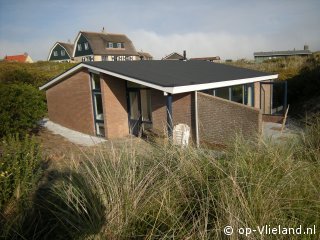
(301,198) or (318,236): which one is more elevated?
(301,198)

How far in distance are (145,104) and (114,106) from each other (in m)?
1.50

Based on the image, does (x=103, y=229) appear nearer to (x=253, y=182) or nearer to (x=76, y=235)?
(x=76, y=235)

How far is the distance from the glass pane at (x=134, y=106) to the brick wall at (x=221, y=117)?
3.52m

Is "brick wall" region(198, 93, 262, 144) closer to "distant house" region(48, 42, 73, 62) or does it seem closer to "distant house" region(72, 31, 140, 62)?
"distant house" region(72, 31, 140, 62)

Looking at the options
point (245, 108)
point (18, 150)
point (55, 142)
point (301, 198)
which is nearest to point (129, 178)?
point (301, 198)

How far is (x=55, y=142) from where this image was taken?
12.3m

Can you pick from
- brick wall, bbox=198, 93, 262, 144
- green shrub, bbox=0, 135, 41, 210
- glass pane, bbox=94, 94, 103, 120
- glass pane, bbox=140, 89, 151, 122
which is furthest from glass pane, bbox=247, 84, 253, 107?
green shrub, bbox=0, 135, 41, 210

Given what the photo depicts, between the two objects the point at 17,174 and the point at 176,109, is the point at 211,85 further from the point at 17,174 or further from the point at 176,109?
the point at 17,174

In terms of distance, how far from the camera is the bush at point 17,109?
1057 centimetres

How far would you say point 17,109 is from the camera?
11.0 m

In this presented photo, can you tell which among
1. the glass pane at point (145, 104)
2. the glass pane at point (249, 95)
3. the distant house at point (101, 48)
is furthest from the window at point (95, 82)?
the distant house at point (101, 48)

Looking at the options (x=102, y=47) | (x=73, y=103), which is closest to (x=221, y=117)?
(x=73, y=103)

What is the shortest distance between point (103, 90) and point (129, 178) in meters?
9.89

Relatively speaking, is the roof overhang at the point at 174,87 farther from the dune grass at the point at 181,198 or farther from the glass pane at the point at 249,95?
the dune grass at the point at 181,198
